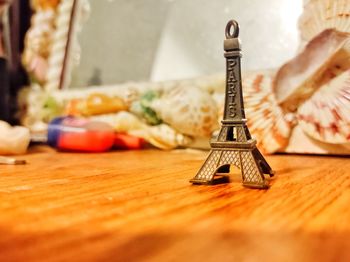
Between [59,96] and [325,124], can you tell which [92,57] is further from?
[325,124]

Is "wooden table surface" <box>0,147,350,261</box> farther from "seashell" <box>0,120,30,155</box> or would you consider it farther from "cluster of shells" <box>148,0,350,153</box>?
"seashell" <box>0,120,30,155</box>

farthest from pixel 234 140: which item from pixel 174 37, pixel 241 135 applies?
pixel 174 37

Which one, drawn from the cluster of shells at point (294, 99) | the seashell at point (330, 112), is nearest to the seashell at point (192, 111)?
the cluster of shells at point (294, 99)

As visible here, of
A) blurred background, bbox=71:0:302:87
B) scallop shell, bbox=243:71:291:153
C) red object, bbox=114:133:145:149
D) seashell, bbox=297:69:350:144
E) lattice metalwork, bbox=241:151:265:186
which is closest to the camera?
lattice metalwork, bbox=241:151:265:186

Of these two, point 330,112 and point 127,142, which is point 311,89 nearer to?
point 330,112

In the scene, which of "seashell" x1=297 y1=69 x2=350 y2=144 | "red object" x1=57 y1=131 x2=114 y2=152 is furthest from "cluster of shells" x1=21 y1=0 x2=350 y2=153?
"red object" x1=57 y1=131 x2=114 y2=152

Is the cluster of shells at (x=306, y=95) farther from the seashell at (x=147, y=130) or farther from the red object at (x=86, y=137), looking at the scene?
the red object at (x=86, y=137)

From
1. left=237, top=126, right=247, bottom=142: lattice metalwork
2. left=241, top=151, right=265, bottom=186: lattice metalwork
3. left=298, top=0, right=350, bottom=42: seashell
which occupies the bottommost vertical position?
left=241, top=151, right=265, bottom=186: lattice metalwork
